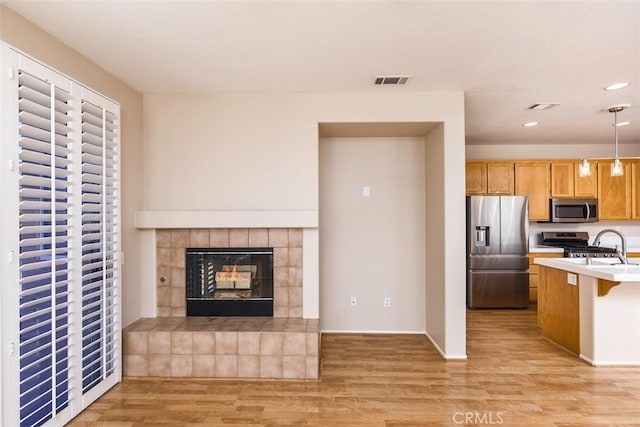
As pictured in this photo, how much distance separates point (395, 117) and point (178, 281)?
253cm

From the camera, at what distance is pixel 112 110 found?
9.30 ft

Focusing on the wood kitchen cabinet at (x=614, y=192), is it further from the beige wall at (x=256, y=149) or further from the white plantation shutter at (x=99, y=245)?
the white plantation shutter at (x=99, y=245)

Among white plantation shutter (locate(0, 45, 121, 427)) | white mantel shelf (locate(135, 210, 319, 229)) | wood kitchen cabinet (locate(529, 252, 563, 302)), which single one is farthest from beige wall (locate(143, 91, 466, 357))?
wood kitchen cabinet (locate(529, 252, 563, 302))

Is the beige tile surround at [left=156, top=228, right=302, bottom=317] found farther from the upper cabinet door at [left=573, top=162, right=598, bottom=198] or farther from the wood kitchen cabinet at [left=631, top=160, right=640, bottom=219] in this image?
the wood kitchen cabinet at [left=631, top=160, right=640, bottom=219]

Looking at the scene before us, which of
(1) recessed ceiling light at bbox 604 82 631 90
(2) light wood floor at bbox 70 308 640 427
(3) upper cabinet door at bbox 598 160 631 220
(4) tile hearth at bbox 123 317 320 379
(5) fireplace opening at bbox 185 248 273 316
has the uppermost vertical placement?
(1) recessed ceiling light at bbox 604 82 631 90

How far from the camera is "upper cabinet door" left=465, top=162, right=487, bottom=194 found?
18.8 ft

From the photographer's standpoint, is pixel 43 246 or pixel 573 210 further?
pixel 573 210

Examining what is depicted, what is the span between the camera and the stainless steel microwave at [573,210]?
18.6ft

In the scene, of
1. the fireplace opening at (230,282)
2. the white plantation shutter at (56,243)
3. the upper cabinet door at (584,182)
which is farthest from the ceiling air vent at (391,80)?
the upper cabinet door at (584,182)

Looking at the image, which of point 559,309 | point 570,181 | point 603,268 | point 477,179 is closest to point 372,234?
point 559,309

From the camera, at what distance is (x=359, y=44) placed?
2.47 metres

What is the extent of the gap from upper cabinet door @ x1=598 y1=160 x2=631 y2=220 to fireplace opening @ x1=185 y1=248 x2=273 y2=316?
533 cm

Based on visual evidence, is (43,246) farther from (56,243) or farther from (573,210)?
(573,210)

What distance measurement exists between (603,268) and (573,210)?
9.03 feet
